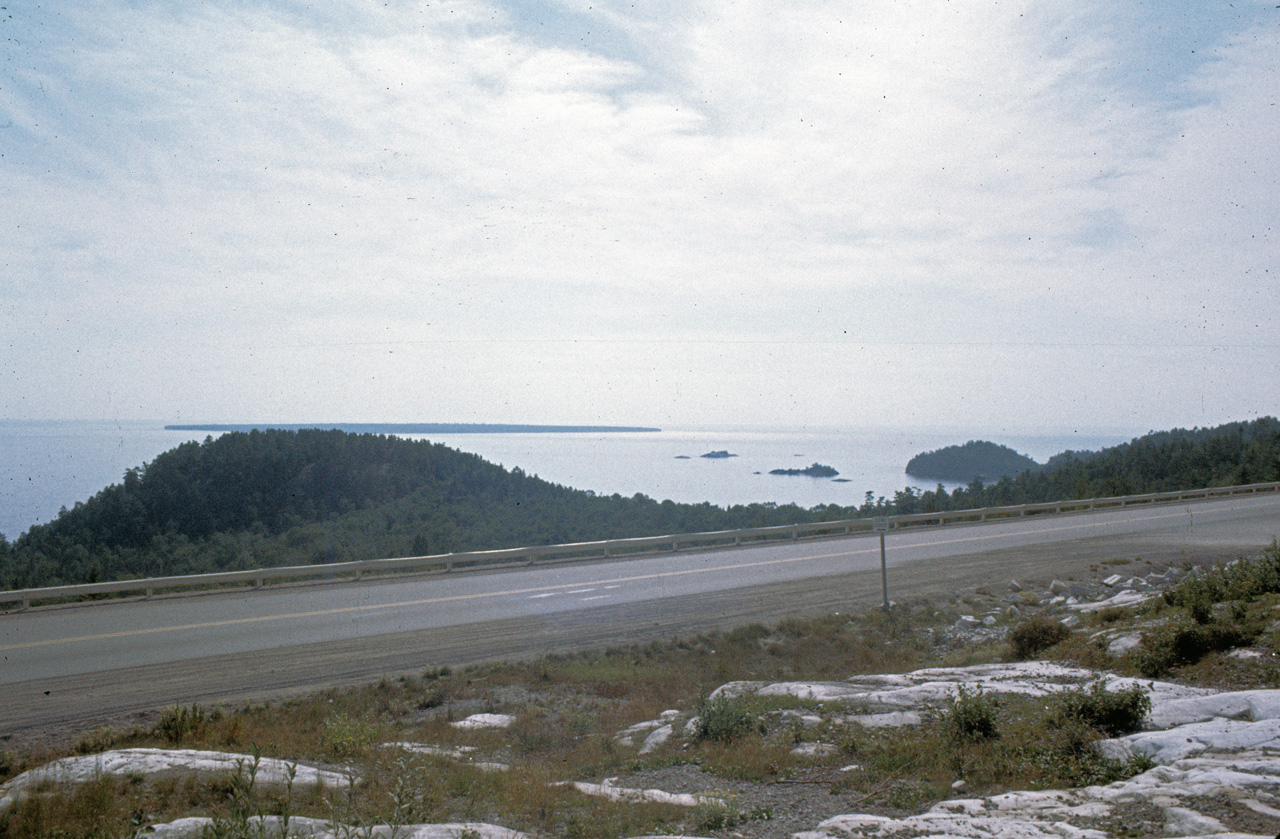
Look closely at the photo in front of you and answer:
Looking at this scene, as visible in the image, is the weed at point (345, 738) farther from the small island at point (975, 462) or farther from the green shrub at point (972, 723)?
the small island at point (975, 462)

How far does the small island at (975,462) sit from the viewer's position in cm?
9800

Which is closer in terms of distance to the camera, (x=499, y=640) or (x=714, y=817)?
(x=714, y=817)

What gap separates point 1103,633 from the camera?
10734 mm

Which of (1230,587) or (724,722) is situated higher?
(1230,587)

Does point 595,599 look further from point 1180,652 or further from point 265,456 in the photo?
point 265,456

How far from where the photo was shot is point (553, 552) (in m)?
23.8

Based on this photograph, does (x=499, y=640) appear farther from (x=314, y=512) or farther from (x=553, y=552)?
(x=314, y=512)

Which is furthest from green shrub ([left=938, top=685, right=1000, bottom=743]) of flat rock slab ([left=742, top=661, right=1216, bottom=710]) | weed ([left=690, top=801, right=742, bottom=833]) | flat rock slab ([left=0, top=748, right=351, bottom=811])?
flat rock slab ([left=0, top=748, right=351, bottom=811])

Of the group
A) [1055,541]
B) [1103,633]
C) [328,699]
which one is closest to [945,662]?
[1103,633]

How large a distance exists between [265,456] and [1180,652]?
55349 millimetres

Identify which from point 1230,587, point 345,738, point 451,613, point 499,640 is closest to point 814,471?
point 451,613

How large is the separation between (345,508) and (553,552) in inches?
1241

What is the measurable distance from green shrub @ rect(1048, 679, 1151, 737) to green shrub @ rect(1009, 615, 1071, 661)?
4.43 meters

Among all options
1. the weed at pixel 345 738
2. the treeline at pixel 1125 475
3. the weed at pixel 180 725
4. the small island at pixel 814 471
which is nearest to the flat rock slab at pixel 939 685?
the weed at pixel 345 738
